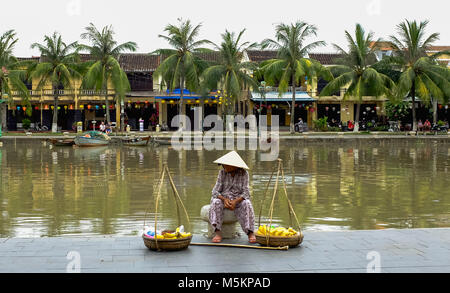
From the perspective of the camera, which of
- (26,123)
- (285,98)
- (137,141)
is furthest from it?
(26,123)

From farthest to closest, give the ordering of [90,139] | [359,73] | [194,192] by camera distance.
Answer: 1. [359,73]
2. [90,139]
3. [194,192]

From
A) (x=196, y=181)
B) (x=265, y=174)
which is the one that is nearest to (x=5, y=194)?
(x=196, y=181)

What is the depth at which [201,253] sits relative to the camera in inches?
226

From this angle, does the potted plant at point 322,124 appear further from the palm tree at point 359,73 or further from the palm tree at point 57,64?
the palm tree at point 57,64

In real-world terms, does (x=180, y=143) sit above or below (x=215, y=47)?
below

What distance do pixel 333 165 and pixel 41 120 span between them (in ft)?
98.6

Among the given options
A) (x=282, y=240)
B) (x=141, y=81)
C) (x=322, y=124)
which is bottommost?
(x=282, y=240)

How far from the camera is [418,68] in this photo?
112ft

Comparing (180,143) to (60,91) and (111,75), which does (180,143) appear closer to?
(111,75)

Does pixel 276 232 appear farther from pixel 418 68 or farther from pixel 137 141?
pixel 418 68

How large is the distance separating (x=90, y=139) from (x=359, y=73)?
17145 millimetres

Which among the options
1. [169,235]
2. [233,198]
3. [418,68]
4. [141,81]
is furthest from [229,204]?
[141,81]

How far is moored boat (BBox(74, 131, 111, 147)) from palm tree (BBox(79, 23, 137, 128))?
223 inches
